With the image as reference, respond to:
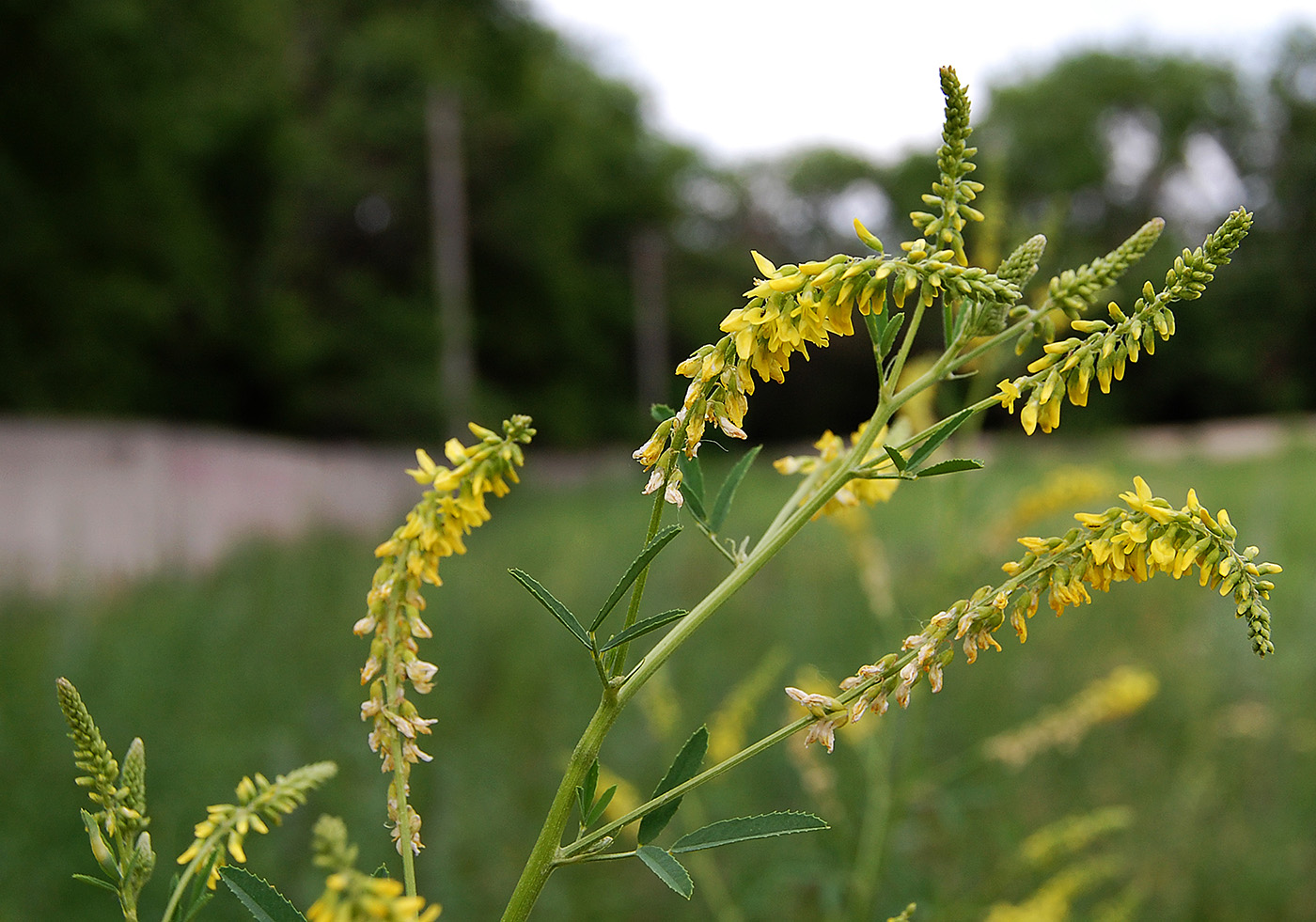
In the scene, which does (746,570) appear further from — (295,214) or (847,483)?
(295,214)

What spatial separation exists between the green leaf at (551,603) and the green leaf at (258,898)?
192 mm

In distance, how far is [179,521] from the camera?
699cm

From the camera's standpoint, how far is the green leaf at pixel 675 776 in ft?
1.92

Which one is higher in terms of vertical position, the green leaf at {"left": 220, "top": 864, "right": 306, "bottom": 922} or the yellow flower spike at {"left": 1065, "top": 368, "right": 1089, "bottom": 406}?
the yellow flower spike at {"left": 1065, "top": 368, "right": 1089, "bottom": 406}

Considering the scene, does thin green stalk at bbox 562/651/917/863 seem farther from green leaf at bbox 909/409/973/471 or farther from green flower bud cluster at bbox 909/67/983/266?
green flower bud cluster at bbox 909/67/983/266

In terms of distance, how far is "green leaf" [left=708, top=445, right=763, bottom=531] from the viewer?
65 centimetres

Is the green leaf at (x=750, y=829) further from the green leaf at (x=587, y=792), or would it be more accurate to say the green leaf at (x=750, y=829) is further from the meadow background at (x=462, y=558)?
the meadow background at (x=462, y=558)

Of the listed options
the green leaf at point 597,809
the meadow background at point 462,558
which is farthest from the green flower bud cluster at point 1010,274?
the meadow background at point 462,558

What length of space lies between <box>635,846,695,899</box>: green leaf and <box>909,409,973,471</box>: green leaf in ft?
0.83

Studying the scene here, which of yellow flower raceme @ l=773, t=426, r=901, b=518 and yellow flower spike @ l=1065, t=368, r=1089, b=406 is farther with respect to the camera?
yellow flower raceme @ l=773, t=426, r=901, b=518

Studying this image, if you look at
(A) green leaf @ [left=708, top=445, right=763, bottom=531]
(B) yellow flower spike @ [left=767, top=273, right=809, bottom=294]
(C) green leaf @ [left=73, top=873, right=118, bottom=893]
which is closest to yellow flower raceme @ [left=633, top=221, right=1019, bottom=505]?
(B) yellow flower spike @ [left=767, top=273, right=809, bottom=294]

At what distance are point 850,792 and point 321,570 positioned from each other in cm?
355

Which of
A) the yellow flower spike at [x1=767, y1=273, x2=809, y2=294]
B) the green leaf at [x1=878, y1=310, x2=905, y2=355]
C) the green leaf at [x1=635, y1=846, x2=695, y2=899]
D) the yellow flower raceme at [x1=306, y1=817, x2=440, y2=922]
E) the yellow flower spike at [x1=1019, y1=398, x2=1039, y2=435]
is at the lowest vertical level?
the green leaf at [x1=635, y1=846, x2=695, y2=899]

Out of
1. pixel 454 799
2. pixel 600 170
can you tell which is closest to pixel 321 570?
pixel 454 799
